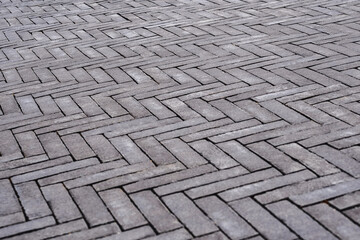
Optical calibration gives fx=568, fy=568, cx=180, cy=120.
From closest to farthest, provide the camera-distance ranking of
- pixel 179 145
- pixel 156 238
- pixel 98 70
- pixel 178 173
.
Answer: pixel 156 238 → pixel 178 173 → pixel 179 145 → pixel 98 70

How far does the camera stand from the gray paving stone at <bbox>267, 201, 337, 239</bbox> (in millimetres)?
2738

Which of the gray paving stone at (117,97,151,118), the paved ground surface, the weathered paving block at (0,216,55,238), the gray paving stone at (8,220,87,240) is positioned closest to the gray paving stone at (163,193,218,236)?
the paved ground surface

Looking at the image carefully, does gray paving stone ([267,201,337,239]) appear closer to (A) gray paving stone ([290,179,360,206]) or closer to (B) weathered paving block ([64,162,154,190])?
(A) gray paving stone ([290,179,360,206])

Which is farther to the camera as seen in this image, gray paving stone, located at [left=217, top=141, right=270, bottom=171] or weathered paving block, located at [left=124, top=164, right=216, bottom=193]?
gray paving stone, located at [left=217, top=141, right=270, bottom=171]

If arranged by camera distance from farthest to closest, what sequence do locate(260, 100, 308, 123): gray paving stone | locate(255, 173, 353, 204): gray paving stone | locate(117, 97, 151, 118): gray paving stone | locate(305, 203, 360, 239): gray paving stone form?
1. locate(117, 97, 151, 118): gray paving stone
2. locate(260, 100, 308, 123): gray paving stone
3. locate(255, 173, 353, 204): gray paving stone
4. locate(305, 203, 360, 239): gray paving stone

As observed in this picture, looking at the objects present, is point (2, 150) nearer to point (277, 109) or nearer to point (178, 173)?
point (178, 173)

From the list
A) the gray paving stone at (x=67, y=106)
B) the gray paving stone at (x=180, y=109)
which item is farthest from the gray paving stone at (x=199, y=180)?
the gray paving stone at (x=67, y=106)

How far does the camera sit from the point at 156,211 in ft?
9.83

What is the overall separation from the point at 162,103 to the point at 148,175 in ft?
3.61

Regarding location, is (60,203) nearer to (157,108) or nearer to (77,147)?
(77,147)

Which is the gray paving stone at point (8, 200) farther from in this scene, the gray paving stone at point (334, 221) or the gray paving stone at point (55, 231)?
the gray paving stone at point (334, 221)

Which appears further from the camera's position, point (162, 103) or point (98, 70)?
point (98, 70)

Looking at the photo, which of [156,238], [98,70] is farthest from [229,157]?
[98,70]

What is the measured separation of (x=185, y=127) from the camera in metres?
3.94
